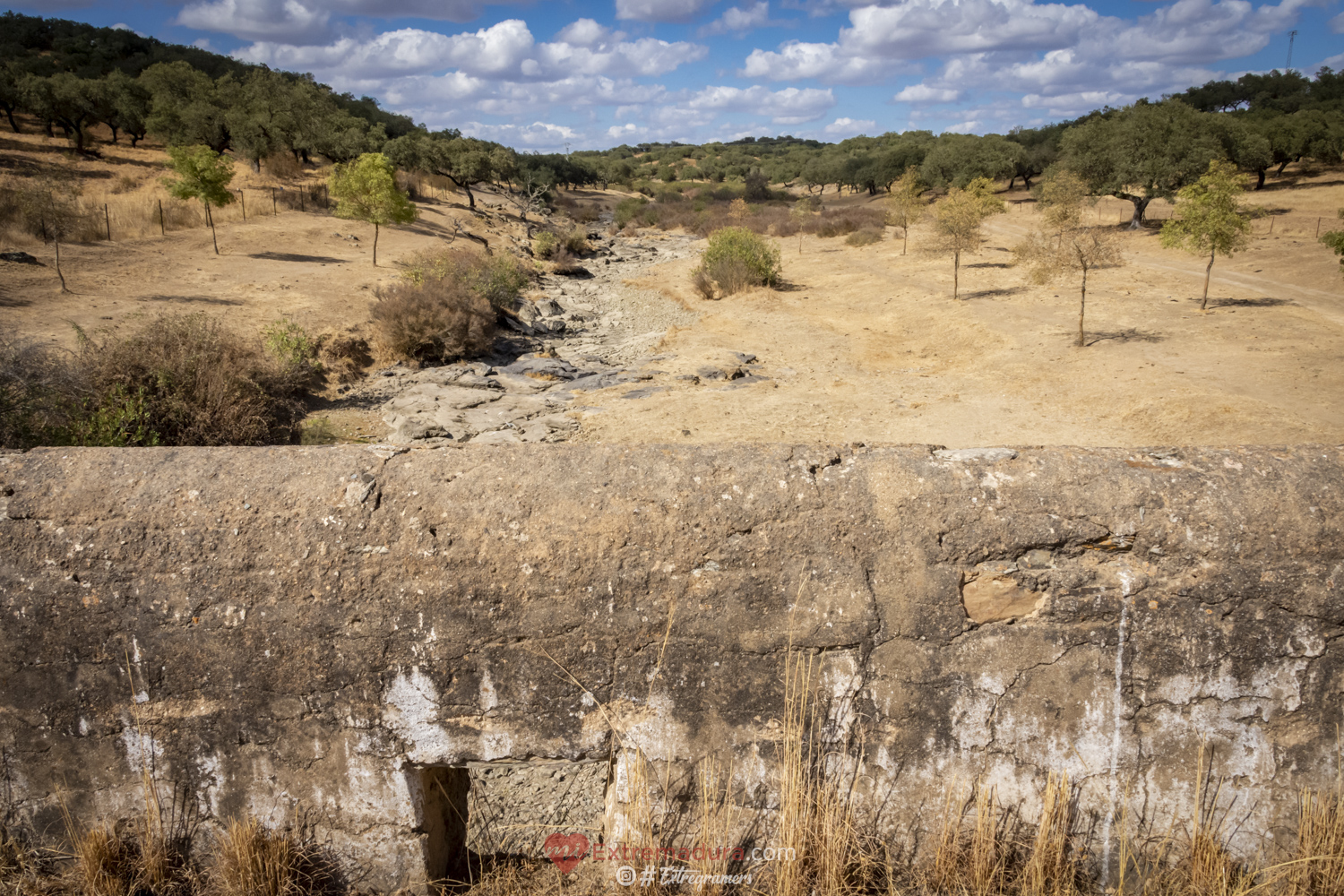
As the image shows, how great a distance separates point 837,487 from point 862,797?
945 millimetres

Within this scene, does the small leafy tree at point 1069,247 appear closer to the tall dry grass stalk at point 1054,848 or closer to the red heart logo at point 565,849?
the tall dry grass stalk at point 1054,848

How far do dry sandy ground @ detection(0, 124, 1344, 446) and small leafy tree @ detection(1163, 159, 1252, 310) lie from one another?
169 centimetres

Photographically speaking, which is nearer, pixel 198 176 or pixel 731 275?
pixel 198 176

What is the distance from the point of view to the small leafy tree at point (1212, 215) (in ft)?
53.6

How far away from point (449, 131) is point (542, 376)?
5140cm

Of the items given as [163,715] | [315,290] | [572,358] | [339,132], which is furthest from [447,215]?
[163,715]

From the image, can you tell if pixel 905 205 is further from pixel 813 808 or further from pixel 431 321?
pixel 813 808

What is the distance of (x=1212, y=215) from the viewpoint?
16.4 metres

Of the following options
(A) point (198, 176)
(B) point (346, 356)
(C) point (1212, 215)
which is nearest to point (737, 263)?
(C) point (1212, 215)

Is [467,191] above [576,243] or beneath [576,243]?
above

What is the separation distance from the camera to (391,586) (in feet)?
7.07

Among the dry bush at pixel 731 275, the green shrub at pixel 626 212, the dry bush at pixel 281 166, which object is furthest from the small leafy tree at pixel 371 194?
the green shrub at pixel 626 212

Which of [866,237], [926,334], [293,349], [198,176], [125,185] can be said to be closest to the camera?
[293,349]

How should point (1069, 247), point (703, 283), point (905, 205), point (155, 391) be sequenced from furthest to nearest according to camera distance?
point (905, 205) < point (703, 283) < point (1069, 247) < point (155, 391)
